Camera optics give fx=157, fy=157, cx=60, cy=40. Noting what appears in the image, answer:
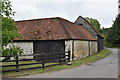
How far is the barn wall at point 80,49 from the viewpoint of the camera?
1856cm

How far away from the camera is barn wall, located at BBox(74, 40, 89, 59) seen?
18562 mm

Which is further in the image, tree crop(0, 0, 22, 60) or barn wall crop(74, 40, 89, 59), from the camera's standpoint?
barn wall crop(74, 40, 89, 59)

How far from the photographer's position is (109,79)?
27.5 feet

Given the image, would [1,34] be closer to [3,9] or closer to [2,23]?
[2,23]

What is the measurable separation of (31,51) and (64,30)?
15.3 feet

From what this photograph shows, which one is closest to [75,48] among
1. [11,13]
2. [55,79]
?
[11,13]

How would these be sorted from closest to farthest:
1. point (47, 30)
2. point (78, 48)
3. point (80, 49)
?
point (78, 48), point (47, 30), point (80, 49)

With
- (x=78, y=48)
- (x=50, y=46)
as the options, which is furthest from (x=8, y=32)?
(x=78, y=48)

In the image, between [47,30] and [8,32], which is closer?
[8,32]

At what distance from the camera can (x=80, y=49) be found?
19.9m

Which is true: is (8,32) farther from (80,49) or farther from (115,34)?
(115,34)

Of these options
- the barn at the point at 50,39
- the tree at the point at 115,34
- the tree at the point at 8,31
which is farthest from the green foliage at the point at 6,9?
the tree at the point at 115,34

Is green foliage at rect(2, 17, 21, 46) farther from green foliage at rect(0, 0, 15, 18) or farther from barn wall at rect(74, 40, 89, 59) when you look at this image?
barn wall at rect(74, 40, 89, 59)

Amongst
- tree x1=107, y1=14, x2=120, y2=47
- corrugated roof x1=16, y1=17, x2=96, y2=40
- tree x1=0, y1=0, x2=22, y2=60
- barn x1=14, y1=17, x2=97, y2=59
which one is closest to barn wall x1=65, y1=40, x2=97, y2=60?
barn x1=14, y1=17, x2=97, y2=59
